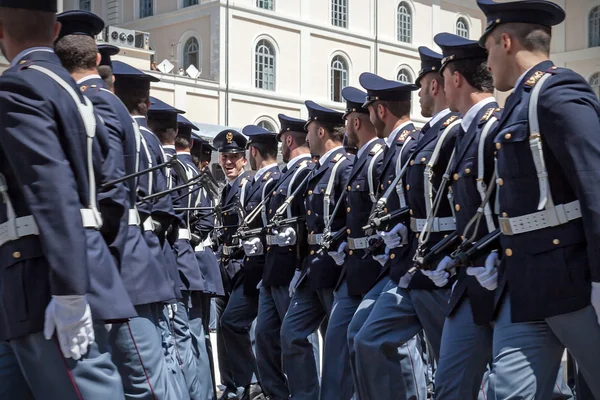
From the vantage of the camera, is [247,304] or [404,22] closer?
[247,304]

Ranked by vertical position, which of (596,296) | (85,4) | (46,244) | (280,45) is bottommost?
(596,296)

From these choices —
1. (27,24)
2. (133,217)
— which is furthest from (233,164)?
(27,24)

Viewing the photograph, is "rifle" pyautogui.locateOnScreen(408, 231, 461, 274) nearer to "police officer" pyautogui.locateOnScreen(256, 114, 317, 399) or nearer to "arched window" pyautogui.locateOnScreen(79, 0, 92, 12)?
"police officer" pyautogui.locateOnScreen(256, 114, 317, 399)

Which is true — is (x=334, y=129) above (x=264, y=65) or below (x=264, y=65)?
below

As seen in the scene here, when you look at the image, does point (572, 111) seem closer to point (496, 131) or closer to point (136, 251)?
point (496, 131)

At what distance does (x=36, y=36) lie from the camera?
459 cm

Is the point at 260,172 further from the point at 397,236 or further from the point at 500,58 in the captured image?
the point at 500,58

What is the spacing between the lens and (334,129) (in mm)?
9883

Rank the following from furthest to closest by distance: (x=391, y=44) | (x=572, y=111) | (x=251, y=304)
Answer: (x=391, y=44)
(x=251, y=304)
(x=572, y=111)

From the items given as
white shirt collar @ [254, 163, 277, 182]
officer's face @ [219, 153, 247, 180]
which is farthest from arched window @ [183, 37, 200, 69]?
white shirt collar @ [254, 163, 277, 182]

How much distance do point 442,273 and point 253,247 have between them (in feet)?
15.6

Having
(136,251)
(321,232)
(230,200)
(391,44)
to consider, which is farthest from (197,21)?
(136,251)

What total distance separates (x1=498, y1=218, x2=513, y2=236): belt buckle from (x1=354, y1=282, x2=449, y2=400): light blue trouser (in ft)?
5.45

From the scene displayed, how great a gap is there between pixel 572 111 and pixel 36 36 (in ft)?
7.32
